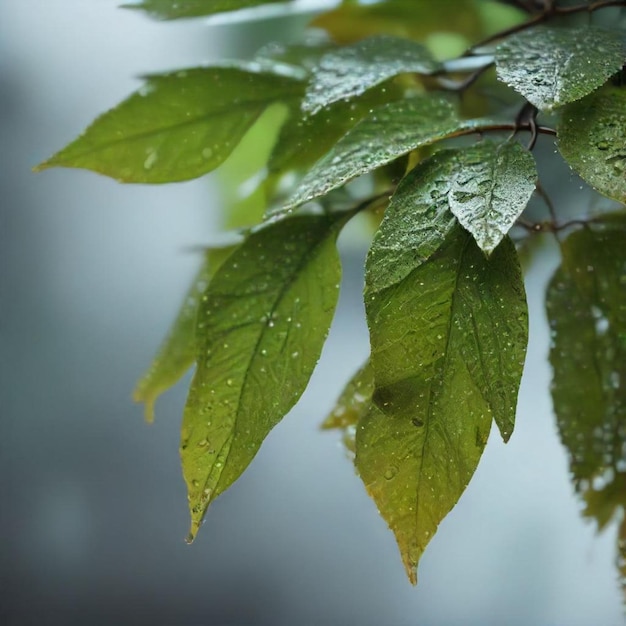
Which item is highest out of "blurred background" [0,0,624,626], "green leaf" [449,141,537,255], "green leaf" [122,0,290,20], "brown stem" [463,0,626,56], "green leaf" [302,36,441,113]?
"green leaf" [122,0,290,20]

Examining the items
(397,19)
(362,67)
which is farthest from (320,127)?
(397,19)

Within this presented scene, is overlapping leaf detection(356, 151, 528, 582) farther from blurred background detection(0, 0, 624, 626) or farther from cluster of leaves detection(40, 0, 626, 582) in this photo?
blurred background detection(0, 0, 624, 626)

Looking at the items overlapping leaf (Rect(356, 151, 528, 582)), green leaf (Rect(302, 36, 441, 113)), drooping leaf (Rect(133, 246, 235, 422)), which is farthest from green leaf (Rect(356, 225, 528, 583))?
drooping leaf (Rect(133, 246, 235, 422))

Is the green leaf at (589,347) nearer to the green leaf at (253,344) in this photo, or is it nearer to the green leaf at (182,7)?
the green leaf at (253,344)

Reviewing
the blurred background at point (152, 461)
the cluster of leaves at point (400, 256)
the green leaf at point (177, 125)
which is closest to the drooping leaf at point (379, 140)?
the cluster of leaves at point (400, 256)

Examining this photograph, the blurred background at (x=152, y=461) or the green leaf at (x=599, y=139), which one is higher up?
the green leaf at (x=599, y=139)

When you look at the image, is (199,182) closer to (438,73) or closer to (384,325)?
(438,73)

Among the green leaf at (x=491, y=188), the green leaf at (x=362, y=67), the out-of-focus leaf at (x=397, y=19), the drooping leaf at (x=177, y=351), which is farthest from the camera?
the out-of-focus leaf at (x=397, y=19)
